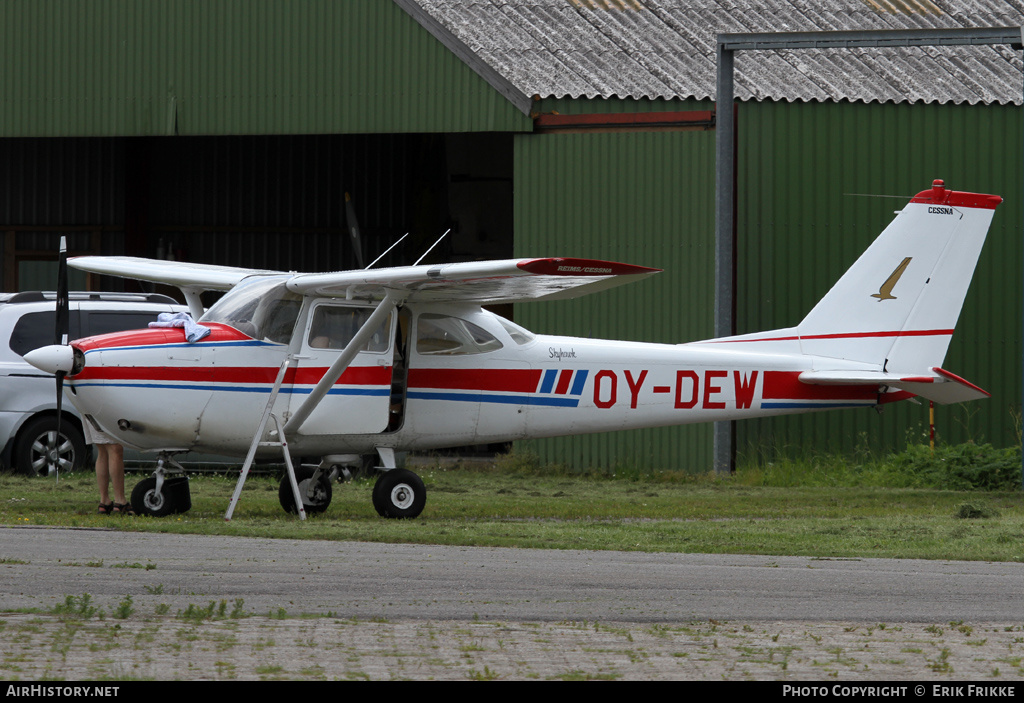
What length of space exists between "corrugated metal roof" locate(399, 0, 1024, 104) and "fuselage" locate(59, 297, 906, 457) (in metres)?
6.26

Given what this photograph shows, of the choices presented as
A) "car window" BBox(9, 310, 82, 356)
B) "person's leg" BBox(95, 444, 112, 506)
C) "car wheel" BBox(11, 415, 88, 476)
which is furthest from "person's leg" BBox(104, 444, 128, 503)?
"car window" BBox(9, 310, 82, 356)

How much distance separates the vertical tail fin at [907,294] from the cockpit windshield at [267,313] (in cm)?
518

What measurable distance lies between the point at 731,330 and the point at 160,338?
28.3 ft

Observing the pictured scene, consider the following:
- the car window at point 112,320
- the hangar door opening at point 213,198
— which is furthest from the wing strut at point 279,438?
the hangar door opening at point 213,198

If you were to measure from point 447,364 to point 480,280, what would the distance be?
1599 mm

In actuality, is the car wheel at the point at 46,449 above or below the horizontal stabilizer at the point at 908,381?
below

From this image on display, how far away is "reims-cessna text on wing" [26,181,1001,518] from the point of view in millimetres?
11703

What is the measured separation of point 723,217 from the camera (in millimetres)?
18172

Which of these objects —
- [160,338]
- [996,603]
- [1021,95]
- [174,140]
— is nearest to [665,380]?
[160,338]

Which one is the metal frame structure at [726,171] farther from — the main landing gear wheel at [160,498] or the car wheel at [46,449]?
the main landing gear wheel at [160,498]

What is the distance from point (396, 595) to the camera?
770cm

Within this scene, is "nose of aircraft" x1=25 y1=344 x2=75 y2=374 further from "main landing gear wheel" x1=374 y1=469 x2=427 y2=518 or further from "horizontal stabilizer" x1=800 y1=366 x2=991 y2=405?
"horizontal stabilizer" x1=800 y1=366 x2=991 y2=405

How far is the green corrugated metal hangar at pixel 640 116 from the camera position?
18641 millimetres

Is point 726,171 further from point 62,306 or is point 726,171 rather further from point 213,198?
point 213,198
